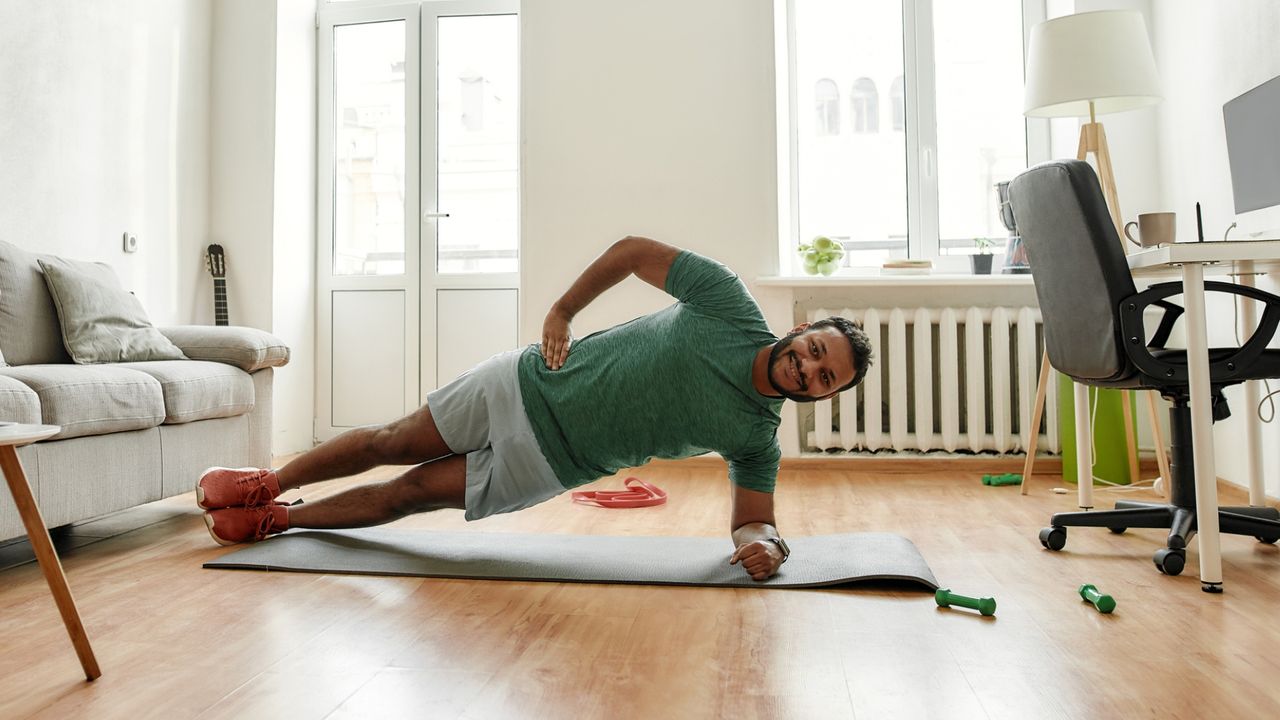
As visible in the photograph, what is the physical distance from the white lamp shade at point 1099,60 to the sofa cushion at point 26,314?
3195 millimetres

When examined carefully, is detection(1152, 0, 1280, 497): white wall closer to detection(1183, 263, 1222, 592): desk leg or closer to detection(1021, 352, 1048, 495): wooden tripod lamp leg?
detection(1021, 352, 1048, 495): wooden tripod lamp leg

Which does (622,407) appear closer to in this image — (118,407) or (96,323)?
(118,407)

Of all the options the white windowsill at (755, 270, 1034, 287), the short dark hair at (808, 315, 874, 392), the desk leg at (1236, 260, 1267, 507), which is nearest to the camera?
the short dark hair at (808, 315, 874, 392)

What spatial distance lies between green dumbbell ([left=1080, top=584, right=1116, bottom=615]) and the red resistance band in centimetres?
150

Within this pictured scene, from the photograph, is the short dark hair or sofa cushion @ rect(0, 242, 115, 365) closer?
the short dark hair

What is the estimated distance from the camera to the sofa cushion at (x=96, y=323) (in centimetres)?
266

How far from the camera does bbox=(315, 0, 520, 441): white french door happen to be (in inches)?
177

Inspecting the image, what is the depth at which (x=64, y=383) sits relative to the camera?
209 cm

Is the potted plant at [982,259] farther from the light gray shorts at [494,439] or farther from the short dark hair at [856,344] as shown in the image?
the light gray shorts at [494,439]

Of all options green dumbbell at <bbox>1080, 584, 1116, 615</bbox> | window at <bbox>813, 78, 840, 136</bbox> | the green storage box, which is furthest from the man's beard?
window at <bbox>813, 78, 840, 136</bbox>

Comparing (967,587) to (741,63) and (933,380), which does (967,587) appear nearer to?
(933,380)

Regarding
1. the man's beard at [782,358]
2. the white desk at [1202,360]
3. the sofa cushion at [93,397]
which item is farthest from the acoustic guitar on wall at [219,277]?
the white desk at [1202,360]

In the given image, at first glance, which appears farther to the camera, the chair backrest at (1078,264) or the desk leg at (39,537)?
the chair backrest at (1078,264)

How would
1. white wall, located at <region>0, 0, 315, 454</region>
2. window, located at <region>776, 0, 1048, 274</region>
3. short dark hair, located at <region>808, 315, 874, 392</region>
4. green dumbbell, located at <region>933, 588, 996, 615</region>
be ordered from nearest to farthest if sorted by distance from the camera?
green dumbbell, located at <region>933, 588, 996, 615</region> → short dark hair, located at <region>808, 315, 874, 392</region> → white wall, located at <region>0, 0, 315, 454</region> → window, located at <region>776, 0, 1048, 274</region>
